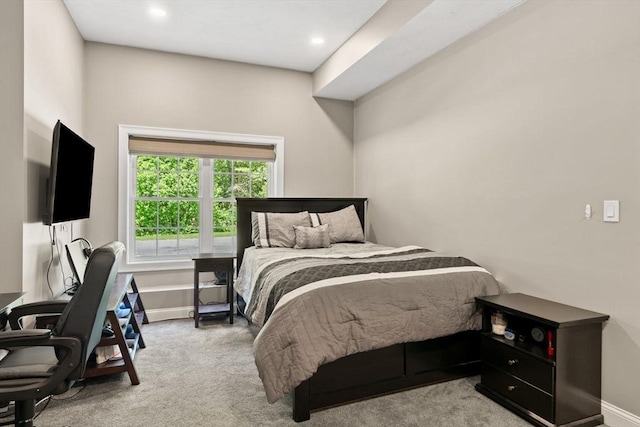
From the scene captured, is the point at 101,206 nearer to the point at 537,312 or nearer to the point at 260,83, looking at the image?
the point at 260,83

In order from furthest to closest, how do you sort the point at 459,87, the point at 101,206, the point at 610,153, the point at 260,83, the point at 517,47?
the point at 260,83 → the point at 101,206 → the point at 459,87 → the point at 517,47 → the point at 610,153

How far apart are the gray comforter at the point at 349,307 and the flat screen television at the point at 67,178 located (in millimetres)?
1441

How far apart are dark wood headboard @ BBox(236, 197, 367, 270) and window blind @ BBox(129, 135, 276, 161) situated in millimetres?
577

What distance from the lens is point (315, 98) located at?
4730 millimetres

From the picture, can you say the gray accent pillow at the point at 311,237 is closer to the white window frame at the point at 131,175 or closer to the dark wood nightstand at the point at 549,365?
the white window frame at the point at 131,175

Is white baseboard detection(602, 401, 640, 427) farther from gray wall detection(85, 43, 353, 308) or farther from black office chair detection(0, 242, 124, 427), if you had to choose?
gray wall detection(85, 43, 353, 308)

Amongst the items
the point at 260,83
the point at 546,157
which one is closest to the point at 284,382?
the point at 546,157

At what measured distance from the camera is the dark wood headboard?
13.4 ft

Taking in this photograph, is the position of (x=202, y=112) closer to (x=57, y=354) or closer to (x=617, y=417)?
(x=57, y=354)

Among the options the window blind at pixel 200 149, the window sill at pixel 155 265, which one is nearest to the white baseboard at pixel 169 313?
the window sill at pixel 155 265

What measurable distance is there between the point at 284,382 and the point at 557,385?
1436mm

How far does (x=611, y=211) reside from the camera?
6.82 feet

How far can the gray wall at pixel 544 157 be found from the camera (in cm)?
203

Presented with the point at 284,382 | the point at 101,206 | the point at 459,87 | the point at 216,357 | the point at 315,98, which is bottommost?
the point at 216,357
